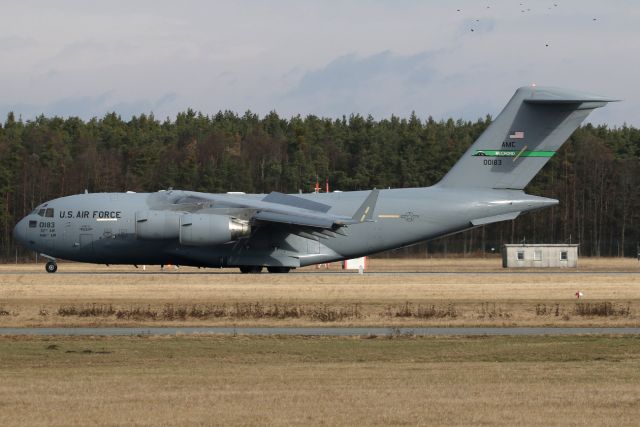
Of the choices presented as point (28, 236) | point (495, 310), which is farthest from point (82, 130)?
point (495, 310)

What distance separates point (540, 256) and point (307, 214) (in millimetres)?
21998

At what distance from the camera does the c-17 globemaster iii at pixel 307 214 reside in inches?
1861

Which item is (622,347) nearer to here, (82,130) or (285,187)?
(285,187)

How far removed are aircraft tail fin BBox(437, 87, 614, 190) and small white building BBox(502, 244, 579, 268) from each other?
14.0 metres

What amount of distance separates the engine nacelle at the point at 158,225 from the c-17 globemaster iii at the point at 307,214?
0.14 ft

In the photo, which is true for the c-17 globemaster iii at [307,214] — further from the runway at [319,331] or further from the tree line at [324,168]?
the tree line at [324,168]

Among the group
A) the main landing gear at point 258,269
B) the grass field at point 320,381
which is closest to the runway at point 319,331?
the grass field at point 320,381

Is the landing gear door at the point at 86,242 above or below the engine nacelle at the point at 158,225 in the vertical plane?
below

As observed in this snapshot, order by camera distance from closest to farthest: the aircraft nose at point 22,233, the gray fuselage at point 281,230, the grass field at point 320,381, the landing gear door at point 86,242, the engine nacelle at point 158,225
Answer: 1. the grass field at point 320,381
2. the engine nacelle at point 158,225
3. the gray fuselage at point 281,230
4. the landing gear door at point 86,242
5. the aircraft nose at point 22,233

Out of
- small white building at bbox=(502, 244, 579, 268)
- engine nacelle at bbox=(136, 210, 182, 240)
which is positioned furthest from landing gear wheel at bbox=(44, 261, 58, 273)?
small white building at bbox=(502, 244, 579, 268)

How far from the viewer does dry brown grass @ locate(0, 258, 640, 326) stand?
2997 centimetres

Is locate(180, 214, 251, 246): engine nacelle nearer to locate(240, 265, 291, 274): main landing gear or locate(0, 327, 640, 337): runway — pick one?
locate(240, 265, 291, 274): main landing gear

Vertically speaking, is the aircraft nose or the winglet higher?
the winglet

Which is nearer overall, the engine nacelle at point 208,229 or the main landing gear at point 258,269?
the engine nacelle at point 208,229
